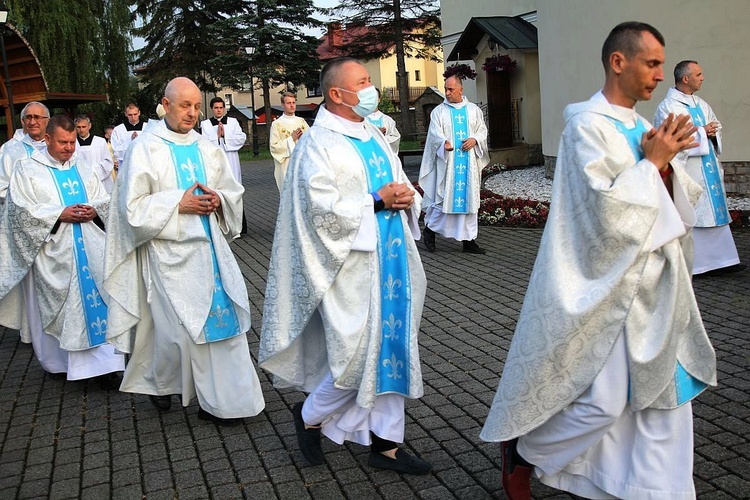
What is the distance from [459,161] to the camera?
10.8 metres

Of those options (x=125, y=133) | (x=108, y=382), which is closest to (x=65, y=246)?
(x=108, y=382)

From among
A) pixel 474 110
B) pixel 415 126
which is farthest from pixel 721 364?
pixel 415 126

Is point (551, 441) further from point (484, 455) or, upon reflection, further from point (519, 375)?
point (484, 455)

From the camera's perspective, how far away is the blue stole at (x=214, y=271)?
5.27 m

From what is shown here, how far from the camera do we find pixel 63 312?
644 cm

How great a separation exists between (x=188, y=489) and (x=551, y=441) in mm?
1997

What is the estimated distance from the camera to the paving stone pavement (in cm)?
441

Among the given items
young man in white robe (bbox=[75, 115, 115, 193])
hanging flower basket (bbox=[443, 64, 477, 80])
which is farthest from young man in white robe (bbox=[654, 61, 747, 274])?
hanging flower basket (bbox=[443, 64, 477, 80])

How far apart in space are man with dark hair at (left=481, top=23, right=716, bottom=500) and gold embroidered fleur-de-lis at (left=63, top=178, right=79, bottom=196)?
4.13m

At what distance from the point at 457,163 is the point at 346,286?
663cm

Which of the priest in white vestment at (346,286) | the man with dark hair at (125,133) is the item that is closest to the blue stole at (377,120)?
the man with dark hair at (125,133)

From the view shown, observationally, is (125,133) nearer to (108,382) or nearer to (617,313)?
(108,382)

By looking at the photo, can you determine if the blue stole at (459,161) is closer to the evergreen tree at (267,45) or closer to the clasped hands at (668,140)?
the clasped hands at (668,140)

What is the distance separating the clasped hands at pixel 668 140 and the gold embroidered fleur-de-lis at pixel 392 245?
149 cm
